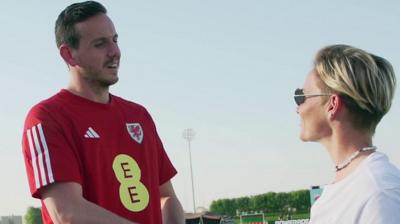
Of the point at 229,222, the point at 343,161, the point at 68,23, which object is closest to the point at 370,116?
the point at 343,161

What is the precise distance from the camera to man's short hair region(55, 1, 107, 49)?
4.46 m

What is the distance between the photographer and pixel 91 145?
4.28 meters

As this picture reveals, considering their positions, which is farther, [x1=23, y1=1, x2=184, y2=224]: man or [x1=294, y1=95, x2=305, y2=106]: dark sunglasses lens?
[x1=23, y1=1, x2=184, y2=224]: man

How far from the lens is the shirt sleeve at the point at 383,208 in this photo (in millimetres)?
3094

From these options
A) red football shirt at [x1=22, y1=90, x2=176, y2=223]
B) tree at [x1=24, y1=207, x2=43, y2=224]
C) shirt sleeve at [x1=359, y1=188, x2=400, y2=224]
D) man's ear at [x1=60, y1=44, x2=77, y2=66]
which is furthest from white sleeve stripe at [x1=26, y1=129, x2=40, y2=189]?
tree at [x1=24, y1=207, x2=43, y2=224]

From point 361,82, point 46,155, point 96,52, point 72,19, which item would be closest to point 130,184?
point 46,155

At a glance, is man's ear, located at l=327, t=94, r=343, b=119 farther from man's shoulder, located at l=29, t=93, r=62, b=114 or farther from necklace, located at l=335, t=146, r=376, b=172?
man's shoulder, located at l=29, t=93, r=62, b=114

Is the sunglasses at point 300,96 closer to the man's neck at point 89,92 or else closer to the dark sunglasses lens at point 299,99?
the dark sunglasses lens at point 299,99

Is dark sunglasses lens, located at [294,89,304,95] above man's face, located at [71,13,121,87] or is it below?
below

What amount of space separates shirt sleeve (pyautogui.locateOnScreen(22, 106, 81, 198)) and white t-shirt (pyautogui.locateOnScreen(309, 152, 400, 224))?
1418 millimetres

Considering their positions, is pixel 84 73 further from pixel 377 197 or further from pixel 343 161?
pixel 377 197

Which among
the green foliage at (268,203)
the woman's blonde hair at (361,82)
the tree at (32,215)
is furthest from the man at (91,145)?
the green foliage at (268,203)

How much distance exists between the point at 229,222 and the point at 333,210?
159 feet

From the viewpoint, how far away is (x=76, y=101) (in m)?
4.43
